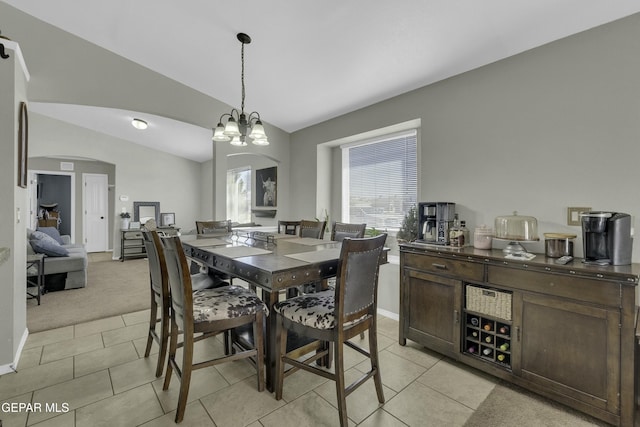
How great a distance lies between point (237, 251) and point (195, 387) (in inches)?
37.2

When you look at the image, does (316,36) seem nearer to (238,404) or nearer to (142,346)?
(238,404)

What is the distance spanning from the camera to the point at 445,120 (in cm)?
279

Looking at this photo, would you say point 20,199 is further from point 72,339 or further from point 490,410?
point 490,410

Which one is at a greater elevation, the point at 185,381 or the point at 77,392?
the point at 185,381

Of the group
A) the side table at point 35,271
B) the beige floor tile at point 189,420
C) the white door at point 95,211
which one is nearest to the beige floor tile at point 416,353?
the beige floor tile at point 189,420

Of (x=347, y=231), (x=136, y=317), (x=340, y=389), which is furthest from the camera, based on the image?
(x=136, y=317)

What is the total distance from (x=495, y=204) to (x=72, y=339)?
3950 mm

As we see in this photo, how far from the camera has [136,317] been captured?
10.4 feet

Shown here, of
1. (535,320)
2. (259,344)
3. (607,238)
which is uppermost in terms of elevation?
(607,238)

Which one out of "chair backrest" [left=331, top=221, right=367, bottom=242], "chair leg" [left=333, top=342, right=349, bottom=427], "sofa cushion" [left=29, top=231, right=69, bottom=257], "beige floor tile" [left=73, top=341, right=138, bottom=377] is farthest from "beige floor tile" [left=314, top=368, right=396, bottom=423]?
"sofa cushion" [left=29, top=231, right=69, bottom=257]

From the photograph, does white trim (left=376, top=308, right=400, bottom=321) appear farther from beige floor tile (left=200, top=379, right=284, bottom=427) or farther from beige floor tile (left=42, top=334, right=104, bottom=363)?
beige floor tile (left=42, top=334, right=104, bottom=363)

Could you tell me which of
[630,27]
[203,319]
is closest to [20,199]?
[203,319]

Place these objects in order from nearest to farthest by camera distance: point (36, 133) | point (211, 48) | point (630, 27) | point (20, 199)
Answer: point (630, 27) → point (20, 199) → point (211, 48) → point (36, 133)

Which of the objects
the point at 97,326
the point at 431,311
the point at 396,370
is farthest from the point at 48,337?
the point at 431,311
